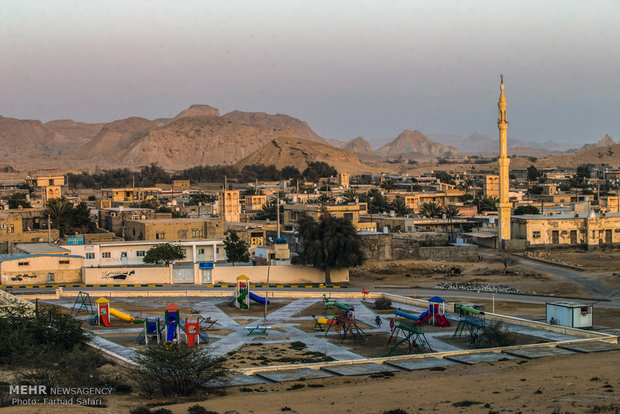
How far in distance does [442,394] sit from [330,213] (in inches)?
1475

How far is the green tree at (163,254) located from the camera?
4231cm

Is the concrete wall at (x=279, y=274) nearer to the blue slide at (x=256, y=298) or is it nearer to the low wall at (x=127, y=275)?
the low wall at (x=127, y=275)

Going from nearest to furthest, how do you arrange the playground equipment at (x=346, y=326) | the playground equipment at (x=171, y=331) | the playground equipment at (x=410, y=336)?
the playground equipment at (x=410, y=336)
the playground equipment at (x=171, y=331)
the playground equipment at (x=346, y=326)

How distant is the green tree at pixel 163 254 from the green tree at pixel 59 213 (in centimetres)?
1432

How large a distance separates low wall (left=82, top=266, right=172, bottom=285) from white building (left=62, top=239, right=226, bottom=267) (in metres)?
2.85

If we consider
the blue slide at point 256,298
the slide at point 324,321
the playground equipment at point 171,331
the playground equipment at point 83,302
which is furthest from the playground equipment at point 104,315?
the slide at point 324,321

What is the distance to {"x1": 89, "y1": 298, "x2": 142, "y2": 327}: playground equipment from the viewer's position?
2775 cm

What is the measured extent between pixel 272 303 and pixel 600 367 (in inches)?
638

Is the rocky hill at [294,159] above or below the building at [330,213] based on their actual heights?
above

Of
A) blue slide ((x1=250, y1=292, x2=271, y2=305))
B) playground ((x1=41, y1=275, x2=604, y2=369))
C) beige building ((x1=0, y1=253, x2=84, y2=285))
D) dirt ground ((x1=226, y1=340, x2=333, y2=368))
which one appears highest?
beige building ((x1=0, y1=253, x2=84, y2=285))

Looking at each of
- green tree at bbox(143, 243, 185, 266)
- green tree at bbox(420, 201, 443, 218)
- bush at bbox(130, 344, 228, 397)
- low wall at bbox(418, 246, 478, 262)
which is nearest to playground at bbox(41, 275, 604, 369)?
bush at bbox(130, 344, 228, 397)

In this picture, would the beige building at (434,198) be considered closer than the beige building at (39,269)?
No

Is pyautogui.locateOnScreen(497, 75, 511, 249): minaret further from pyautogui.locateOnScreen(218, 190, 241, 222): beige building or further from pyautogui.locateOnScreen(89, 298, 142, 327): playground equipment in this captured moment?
pyautogui.locateOnScreen(89, 298, 142, 327): playground equipment

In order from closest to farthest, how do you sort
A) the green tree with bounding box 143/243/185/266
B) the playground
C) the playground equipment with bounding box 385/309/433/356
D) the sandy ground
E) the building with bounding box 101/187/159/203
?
the sandy ground
the playground equipment with bounding box 385/309/433/356
the playground
the green tree with bounding box 143/243/185/266
the building with bounding box 101/187/159/203
